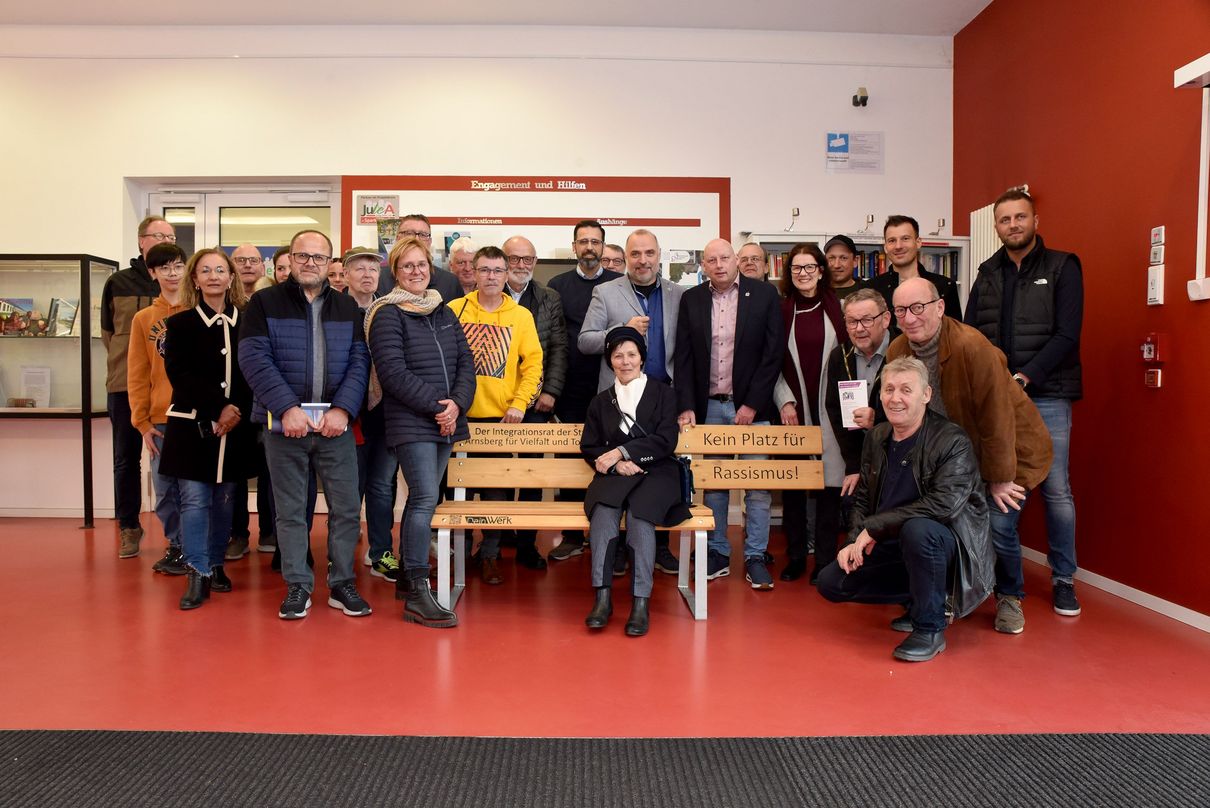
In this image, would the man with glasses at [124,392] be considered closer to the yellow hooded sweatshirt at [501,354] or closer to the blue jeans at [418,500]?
the yellow hooded sweatshirt at [501,354]

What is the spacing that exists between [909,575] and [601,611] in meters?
1.23

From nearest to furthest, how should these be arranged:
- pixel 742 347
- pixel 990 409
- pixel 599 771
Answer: pixel 599 771, pixel 990 409, pixel 742 347

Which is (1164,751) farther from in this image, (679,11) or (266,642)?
(679,11)

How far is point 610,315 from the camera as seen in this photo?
4336mm

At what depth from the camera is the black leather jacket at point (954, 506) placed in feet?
10.3

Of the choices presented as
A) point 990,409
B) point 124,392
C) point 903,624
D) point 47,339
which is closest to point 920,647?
point 903,624

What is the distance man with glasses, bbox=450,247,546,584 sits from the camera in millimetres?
4086

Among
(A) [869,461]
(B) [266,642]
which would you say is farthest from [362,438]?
(A) [869,461]

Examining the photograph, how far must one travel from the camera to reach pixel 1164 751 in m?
2.32

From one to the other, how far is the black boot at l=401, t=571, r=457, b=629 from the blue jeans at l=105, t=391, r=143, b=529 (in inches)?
93.2

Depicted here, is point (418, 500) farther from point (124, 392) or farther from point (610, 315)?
point (124, 392)

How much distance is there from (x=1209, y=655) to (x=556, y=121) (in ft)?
16.7

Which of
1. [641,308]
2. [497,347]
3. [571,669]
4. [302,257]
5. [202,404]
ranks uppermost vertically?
[302,257]

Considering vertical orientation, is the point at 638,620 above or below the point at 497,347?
below
